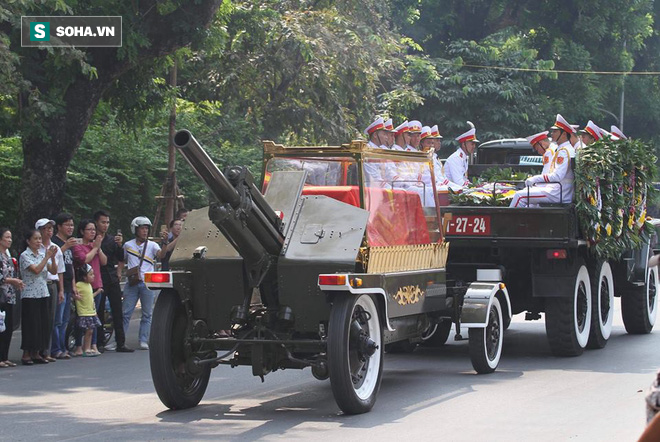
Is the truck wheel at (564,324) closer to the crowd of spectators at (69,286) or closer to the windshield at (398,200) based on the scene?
the windshield at (398,200)

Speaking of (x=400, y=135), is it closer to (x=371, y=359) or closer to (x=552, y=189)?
(x=552, y=189)

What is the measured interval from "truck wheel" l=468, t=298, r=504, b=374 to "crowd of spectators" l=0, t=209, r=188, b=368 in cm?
368

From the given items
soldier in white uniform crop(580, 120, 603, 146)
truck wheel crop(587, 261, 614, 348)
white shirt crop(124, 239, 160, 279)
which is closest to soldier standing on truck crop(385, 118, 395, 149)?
soldier in white uniform crop(580, 120, 603, 146)

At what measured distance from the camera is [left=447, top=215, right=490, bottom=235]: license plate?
1319 cm

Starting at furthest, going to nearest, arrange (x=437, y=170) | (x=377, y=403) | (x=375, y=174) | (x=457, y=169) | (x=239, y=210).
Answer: (x=457, y=169), (x=437, y=170), (x=375, y=174), (x=377, y=403), (x=239, y=210)

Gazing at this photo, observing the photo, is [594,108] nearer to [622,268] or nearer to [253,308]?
[622,268]

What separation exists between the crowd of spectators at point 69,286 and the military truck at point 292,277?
3104 millimetres

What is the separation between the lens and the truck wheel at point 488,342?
1188cm

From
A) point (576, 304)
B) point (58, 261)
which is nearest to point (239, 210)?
point (58, 261)

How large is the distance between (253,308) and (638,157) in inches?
261

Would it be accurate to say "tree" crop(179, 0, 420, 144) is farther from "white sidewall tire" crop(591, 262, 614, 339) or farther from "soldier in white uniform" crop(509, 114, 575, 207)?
"soldier in white uniform" crop(509, 114, 575, 207)

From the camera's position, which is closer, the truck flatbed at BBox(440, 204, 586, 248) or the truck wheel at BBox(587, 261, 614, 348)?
the truck flatbed at BBox(440, 204, 586, 248)

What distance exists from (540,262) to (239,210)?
5154 mm

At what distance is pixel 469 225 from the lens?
13.3m
